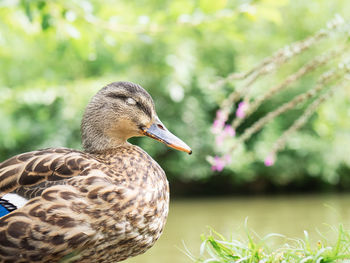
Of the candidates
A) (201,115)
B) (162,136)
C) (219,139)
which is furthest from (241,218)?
(162,136)

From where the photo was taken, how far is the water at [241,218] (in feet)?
13.9

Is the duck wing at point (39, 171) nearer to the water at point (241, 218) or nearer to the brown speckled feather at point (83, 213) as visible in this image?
the brown speckled feather at point (83, 213)

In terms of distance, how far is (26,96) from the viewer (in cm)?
773

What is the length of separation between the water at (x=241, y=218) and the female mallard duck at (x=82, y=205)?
5.09 ft

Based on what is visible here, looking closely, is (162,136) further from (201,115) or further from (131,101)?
(201,115)

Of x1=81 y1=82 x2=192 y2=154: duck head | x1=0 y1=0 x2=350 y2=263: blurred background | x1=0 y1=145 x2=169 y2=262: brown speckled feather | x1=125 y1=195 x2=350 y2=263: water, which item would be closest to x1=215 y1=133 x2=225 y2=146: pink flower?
x1=81 y1=82 x2=192 y2=154: duck head

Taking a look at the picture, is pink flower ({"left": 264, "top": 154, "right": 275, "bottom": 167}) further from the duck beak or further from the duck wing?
the duck wing

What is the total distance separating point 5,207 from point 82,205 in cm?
27

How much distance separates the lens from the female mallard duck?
1.68 m

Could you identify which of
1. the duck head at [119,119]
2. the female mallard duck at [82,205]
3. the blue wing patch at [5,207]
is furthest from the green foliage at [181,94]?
the blue wing patch at [5,207]

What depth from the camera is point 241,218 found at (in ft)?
19.7

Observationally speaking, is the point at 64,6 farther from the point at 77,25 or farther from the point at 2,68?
the point at 2,68

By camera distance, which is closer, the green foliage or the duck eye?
the duck eye

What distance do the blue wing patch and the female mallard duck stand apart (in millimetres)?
25
